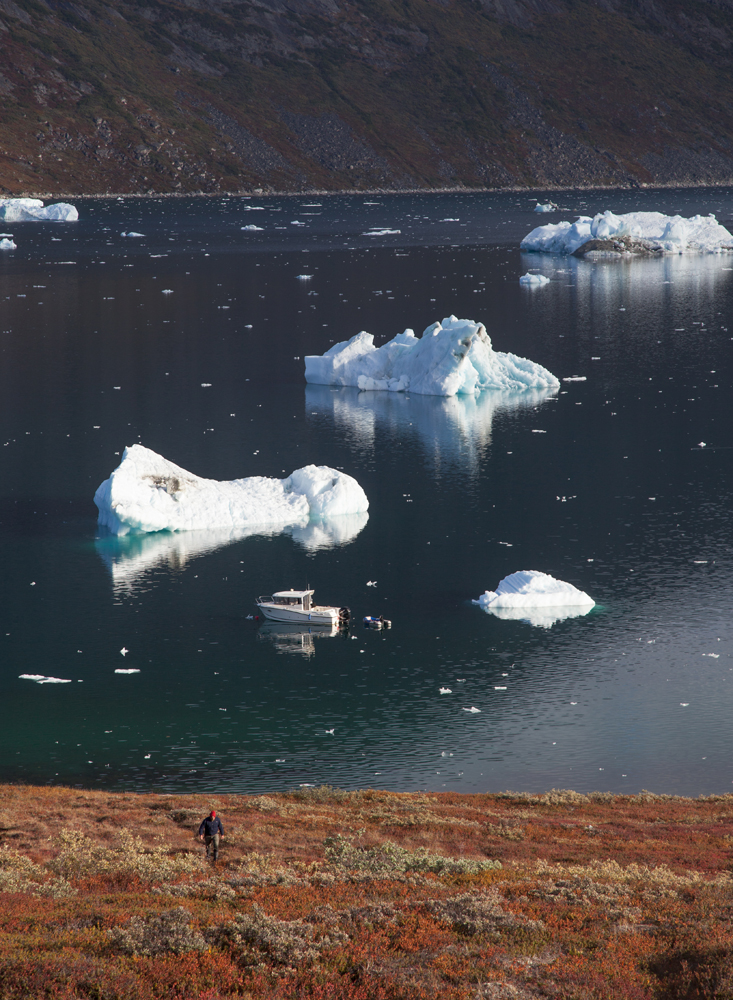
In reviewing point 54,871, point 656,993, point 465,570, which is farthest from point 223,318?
point 656,993

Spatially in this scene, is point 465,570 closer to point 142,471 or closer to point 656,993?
point 142,471

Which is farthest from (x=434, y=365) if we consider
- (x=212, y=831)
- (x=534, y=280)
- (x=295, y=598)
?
(x=212, y=831)

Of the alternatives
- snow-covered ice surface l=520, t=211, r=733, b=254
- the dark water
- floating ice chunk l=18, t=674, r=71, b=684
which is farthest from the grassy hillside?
snow-covered ice surface l=520, t=211, r=733, b=254

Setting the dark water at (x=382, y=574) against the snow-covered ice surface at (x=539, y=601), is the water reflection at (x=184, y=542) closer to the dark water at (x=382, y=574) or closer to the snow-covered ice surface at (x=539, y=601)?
the dark water at (x=382, y=574)

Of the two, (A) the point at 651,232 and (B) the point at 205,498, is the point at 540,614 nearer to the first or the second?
(B) the point at 205,498

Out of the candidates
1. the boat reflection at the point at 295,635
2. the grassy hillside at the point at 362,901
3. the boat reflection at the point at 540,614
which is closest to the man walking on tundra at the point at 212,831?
the grassy hillside at the point at 362,901

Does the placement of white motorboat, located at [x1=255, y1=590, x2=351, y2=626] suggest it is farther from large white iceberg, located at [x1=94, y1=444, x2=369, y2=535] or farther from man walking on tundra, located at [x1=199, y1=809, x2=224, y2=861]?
man walking on tundra, located at [x1=199, y1=809, x2=224, y2=861]
